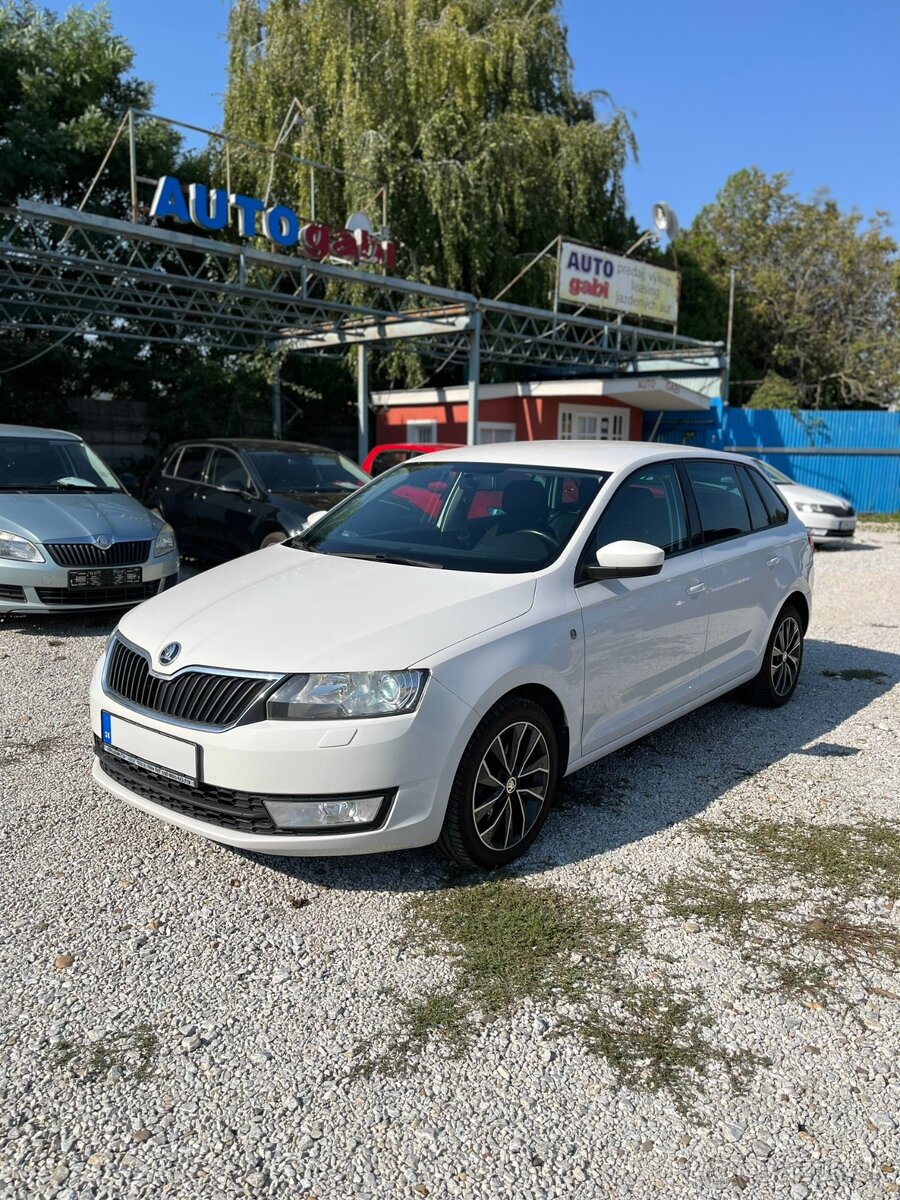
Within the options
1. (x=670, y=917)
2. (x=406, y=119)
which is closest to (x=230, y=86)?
(x=406, y=119)

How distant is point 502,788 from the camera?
12.0 feet

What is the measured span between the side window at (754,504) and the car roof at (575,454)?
1.44 feet

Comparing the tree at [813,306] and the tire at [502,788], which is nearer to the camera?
the tire at [502,788]

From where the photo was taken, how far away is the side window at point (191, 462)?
1048 cm

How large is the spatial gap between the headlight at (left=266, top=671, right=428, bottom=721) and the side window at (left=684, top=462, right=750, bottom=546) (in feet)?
8.11

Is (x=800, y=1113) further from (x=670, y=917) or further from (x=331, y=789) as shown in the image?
(x=331, y=789)

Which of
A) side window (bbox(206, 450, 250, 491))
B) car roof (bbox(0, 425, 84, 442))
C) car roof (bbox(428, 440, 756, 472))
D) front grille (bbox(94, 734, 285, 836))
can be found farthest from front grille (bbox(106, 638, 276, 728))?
side window (bbox(206, 450, 250, 491))

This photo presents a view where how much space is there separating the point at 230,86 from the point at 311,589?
20.8 meters

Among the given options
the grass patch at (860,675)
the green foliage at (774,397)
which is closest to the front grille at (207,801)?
the grass patch at (860,675)

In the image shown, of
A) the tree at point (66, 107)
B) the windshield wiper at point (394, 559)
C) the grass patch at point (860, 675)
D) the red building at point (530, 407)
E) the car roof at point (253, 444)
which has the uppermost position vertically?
the tree at point (66, 107)

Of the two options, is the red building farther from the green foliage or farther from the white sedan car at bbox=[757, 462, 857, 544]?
the white sedan car at bbox=[757, 462, 857, 544]

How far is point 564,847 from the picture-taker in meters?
3.95

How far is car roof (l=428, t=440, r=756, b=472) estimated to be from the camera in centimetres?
464

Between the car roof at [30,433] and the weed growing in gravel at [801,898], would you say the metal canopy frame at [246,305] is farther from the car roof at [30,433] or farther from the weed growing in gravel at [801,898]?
the weed growing in gravel at [801,898]
